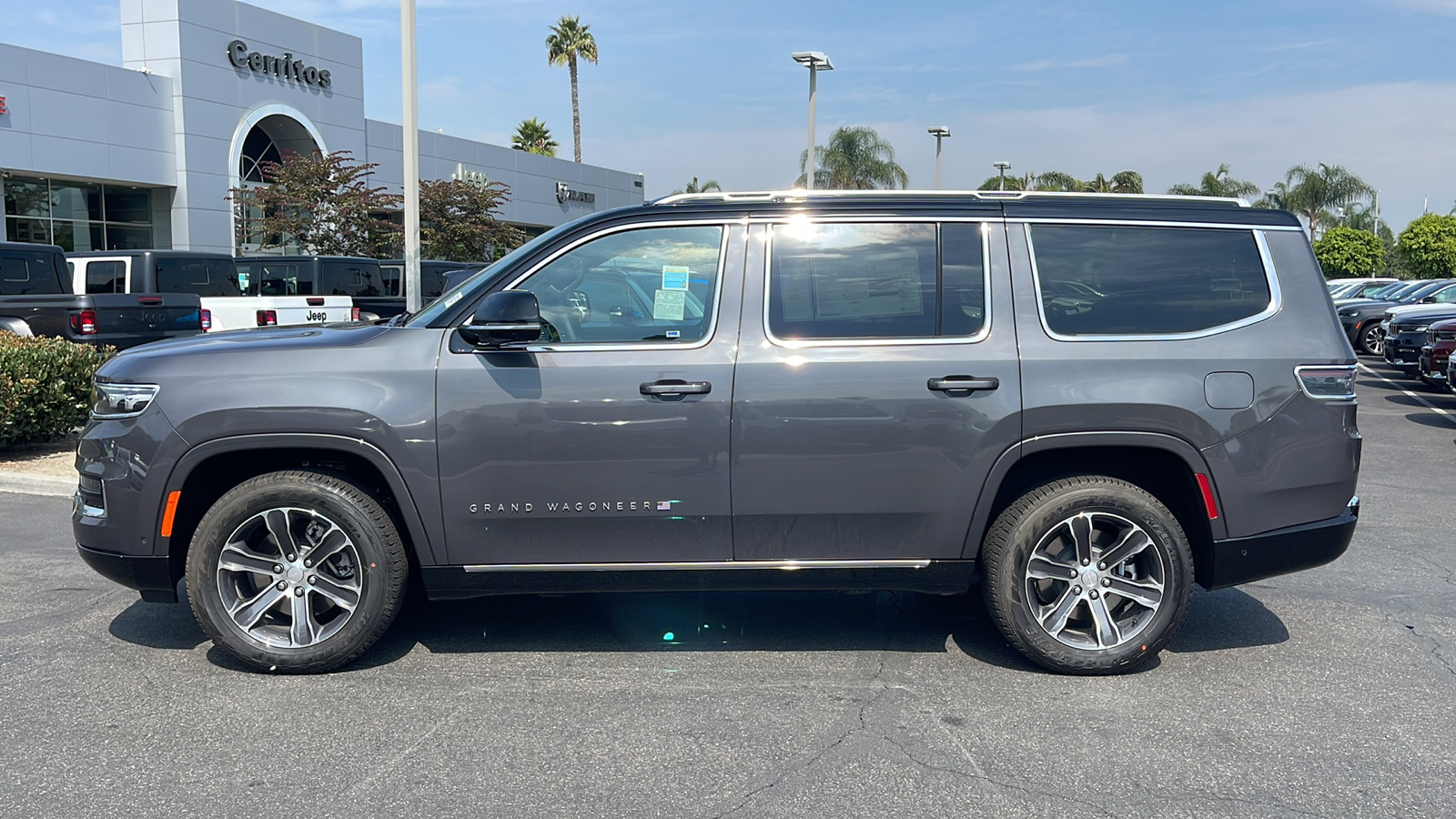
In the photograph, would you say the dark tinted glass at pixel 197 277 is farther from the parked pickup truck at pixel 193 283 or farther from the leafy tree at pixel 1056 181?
the leafy tree at pixel 1056 181

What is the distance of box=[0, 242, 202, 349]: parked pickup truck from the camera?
41.0ft

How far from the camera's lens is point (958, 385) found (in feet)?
14.6

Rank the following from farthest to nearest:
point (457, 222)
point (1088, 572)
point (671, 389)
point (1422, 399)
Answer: point (457, 222)
point (1422, 399)
point (1088, 572)
point (671, 389)

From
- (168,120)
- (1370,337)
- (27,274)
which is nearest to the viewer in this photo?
(27,274)

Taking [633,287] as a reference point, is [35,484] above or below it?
below

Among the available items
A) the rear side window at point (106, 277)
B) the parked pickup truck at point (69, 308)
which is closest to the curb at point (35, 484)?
the parked pickup truck at point (69, 308)

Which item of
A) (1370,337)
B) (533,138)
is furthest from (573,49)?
(1370,337)

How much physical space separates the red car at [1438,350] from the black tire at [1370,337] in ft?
29.6

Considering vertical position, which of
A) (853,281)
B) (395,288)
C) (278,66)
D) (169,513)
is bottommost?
(169,513)

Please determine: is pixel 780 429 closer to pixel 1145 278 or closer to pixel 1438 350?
pixel 1145 278

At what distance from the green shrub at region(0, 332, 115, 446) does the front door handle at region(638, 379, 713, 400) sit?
7420 millimetres

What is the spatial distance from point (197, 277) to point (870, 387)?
15.0 metres

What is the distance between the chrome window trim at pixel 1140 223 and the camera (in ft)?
15.3

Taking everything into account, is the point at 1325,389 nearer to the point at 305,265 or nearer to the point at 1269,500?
the point at 1269,500
